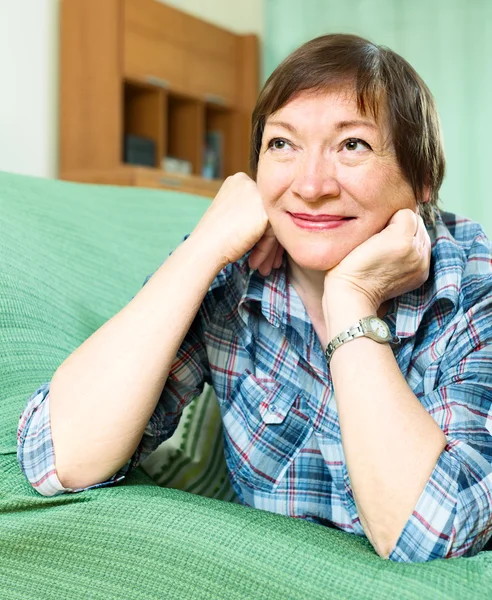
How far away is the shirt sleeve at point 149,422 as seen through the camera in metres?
0.93

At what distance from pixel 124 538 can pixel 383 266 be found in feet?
1.48

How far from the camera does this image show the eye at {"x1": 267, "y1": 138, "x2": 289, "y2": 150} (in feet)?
3.47

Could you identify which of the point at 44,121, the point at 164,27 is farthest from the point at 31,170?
the point at 164,27

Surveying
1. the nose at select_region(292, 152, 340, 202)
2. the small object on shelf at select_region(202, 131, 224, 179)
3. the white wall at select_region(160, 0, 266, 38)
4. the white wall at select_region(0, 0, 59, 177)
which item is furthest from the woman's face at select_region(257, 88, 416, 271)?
the white wall at select_region(160, 0, 266, 38)

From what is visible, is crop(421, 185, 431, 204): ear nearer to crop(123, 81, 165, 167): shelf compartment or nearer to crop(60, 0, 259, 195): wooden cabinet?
crop(60, 0, 259, 195): wooden cabinet

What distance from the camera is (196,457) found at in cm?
127

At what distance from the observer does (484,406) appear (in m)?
0.92

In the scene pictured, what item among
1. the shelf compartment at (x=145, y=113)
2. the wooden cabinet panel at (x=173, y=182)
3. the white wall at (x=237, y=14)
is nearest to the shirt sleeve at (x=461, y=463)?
the wooden cabinet panel at (x=173, y=182)

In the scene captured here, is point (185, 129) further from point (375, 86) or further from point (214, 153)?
point (375, 86)

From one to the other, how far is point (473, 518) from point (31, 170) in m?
3.49

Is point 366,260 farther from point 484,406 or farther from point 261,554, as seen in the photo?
point 261,554

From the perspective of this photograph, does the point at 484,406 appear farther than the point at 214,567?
Yes

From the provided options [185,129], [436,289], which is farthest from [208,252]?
[185,129]

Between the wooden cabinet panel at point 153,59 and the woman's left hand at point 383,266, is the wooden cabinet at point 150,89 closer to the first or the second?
the wooden cabinet panel at point 153,59
